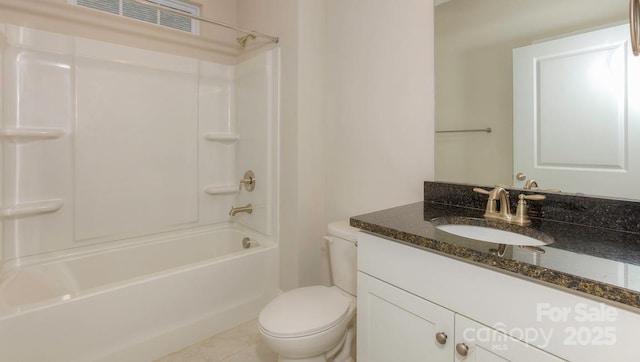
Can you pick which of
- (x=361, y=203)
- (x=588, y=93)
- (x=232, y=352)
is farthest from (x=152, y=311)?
(x=588, y=93)

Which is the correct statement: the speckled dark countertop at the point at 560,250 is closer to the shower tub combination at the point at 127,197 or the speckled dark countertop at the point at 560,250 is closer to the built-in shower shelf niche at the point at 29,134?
the shower tub combination at the point at 127,197

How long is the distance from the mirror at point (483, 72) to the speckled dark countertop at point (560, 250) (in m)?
0.20

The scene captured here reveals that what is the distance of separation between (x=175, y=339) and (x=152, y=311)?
0.75 ft

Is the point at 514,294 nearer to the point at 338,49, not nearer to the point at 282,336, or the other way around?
the point at 282,336

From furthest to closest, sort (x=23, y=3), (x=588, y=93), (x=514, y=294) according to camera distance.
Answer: (x=23, y=3), (x=588, y=93), (x=514, y=294)

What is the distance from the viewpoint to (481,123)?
4.73ft

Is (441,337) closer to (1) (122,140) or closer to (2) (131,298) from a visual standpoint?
(2) (131,298)

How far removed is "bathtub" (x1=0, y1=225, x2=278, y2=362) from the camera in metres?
1.38

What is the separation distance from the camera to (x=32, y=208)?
1.83 metres

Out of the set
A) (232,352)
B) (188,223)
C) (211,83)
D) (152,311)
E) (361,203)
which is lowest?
(232,352)

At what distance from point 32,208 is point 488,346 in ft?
7.84

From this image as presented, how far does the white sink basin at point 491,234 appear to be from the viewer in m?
1.07

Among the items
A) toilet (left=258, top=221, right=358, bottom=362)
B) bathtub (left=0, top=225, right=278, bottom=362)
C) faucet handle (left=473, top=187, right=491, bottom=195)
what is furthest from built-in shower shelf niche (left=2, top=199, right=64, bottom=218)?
faucet handle (left=473, top=187, right=491, bottom=195)

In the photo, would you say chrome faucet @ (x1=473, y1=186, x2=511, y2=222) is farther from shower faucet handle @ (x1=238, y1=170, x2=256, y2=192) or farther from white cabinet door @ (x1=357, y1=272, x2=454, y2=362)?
shower faucet handle @ (x1=238, y1=170, x2=256, y2=192)
